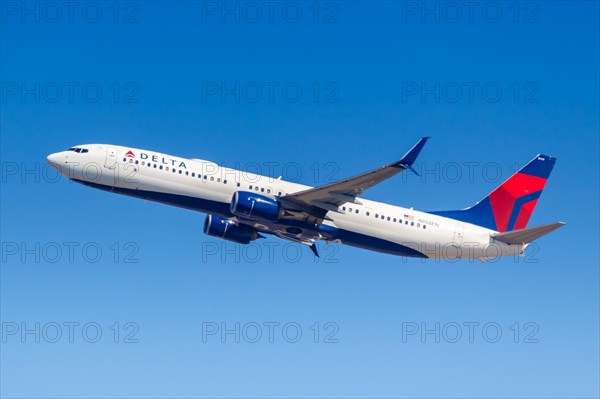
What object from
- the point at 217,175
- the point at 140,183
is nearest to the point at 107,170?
the point at 140,183

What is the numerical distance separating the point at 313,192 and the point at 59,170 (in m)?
15.9

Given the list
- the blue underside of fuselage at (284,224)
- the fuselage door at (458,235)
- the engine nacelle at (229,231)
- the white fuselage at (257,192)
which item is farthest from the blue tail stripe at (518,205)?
the engine nacelle at (229,231)

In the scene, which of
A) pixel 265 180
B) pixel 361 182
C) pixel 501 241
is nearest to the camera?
pixel 361 182

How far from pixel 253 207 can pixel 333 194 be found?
515cm

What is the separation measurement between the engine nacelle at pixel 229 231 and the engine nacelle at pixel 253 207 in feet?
19.8

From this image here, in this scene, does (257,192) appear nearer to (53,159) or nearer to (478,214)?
(53,159)

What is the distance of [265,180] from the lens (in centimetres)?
5616

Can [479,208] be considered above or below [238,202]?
above

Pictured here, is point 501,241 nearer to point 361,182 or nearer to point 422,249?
point 422,249

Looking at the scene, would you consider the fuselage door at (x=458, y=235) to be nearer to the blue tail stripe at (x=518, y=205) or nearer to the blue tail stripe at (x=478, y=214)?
the blue tail stripe at (x=478, y=214)

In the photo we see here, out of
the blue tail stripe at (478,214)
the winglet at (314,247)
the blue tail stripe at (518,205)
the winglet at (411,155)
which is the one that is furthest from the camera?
the blue tail stripe at (518,205)

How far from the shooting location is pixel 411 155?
48.7 metres

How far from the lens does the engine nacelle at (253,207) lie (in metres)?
53.0

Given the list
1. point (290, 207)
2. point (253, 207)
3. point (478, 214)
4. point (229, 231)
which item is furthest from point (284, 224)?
point (478, 214)
